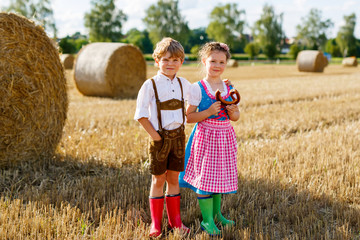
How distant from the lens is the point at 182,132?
9.77ft

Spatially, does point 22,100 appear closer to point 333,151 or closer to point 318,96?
point 333,151

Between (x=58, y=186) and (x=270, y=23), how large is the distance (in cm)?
7416

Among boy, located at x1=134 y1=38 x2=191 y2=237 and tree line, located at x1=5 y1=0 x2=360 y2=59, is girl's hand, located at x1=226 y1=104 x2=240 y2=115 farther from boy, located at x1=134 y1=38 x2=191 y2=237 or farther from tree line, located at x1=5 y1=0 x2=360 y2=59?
tree line, located at x1=5 y1=0 x2=360 y2=59

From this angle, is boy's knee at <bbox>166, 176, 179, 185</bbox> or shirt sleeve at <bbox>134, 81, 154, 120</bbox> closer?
shirt sleeve at <bbox>134, 81, 154, 120</bbox>

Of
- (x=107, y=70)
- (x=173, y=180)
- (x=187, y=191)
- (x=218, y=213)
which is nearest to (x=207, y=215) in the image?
(x=218, y=213)

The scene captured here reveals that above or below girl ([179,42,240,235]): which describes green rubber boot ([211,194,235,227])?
below

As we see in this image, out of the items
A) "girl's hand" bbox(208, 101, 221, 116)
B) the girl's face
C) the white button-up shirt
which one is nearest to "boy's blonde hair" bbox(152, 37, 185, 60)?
the white button-up shirt

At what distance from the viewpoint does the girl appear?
3.02 metres

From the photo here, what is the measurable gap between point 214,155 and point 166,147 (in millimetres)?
409

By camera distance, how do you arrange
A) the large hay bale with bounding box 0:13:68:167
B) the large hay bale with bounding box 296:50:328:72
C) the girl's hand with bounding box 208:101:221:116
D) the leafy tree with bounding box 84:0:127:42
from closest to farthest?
the girl's hand with bounding box 208:101:221:116
the large hay bale with bounding box 0:13:68:167
the large hay bale with bounding box 296:50:328:72
the leafy tree with bounding box 84:0:127:42

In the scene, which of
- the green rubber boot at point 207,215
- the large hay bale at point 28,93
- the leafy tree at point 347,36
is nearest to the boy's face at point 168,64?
the green rubber boot at point 207,215

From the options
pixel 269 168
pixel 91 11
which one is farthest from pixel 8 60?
pixel 91 11

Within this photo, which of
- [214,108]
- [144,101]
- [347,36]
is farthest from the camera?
[347,36]

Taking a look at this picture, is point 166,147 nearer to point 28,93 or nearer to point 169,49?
point 169,49
